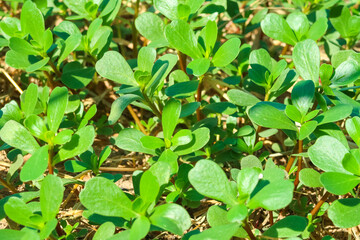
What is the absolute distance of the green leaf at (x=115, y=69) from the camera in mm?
1637

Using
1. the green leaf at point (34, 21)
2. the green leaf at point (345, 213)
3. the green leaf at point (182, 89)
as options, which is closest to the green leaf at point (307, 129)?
the green leaf at point (345, 213)

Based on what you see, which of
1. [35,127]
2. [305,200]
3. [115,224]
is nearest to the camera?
A: [115,224]

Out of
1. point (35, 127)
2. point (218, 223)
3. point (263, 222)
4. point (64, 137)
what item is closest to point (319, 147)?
point (218, 223)

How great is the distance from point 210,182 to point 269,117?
357mm

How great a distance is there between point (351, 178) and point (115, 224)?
77cm

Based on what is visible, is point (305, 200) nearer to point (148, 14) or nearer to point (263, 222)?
point (263, 222)

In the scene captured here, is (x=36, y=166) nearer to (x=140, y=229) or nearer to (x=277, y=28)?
(x=140, y=229)

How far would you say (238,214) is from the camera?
120 cm

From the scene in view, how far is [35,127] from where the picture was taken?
5.05 feet

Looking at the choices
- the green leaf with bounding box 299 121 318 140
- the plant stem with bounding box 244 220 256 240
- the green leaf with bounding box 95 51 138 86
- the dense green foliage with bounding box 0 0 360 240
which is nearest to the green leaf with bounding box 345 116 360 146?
the dense green foliage with bounding box 0 0 360 240

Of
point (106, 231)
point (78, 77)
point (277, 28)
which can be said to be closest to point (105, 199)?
point (106, 231)

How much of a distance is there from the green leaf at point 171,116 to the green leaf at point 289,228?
488 millimetres

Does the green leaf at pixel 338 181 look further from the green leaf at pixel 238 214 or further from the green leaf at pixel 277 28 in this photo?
the green leaf at pixel 277 28

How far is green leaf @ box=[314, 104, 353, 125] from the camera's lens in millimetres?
1362
